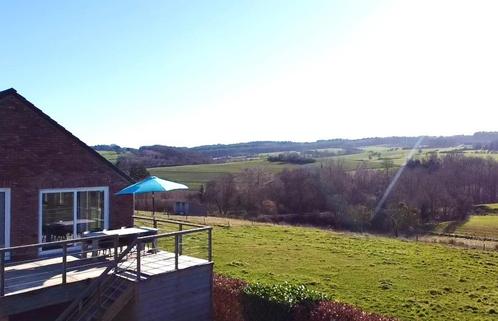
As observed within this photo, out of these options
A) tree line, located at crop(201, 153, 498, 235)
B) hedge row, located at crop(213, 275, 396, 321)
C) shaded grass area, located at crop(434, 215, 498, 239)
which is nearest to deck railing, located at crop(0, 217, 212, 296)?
hedge row, located at crop(213, 275, 396, 321)

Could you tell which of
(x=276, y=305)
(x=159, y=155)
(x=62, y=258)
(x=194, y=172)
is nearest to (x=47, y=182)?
(x=62, y=258)

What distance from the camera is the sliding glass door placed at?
575 inches

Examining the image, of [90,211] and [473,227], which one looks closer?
[90,211]

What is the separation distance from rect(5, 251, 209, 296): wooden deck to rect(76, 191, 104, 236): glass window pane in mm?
1577

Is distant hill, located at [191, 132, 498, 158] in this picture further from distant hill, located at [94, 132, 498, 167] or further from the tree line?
the tree line

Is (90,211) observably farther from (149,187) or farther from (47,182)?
(149,187)

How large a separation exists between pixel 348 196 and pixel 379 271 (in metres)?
65.5

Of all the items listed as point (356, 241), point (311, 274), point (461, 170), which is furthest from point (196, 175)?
point (311, 274)

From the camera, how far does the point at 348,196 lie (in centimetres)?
8650

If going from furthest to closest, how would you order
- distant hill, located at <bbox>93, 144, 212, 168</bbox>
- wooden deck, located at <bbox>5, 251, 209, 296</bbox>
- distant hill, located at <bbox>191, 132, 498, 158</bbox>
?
distant hill, located at <bbox>191, 132, 498, 158</bbox>
distant hill, located at <bbox>93, 144, 212, 168</bbox>
wooden deck, located at <bbox>5, 251, 209, 296</bbox>

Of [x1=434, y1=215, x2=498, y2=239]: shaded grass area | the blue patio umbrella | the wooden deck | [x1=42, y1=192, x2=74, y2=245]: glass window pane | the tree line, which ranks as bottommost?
[x1=434, y1=215, x2=498, y2=239]: shaded grass area

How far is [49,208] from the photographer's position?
48.2 ft

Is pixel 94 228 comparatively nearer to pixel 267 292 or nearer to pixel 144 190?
pixel 144 190

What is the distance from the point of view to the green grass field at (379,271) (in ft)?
55.7
